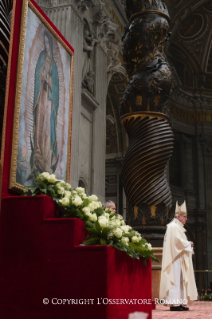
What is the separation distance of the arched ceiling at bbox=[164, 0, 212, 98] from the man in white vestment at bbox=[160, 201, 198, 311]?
18809 millimetres

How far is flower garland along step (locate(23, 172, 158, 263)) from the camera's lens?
10.5 ft

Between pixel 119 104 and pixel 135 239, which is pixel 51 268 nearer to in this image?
pixel 135 239

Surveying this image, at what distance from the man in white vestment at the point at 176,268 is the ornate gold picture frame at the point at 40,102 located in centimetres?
208

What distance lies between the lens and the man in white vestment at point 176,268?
6.04m

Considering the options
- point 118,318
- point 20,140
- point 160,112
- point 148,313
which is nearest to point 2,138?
point 20,140

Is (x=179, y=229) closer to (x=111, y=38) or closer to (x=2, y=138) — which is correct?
(x=2, y=138)

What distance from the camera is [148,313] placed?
370cm

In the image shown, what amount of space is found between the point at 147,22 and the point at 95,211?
3832 mm

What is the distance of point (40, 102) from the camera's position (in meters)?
4.16

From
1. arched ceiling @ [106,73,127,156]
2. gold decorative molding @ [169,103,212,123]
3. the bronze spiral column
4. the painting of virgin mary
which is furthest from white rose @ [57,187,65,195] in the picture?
gold decorative molding @ [169,103,212,123]

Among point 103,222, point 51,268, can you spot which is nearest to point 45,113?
point 103,222

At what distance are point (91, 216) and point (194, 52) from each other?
74.7 ft

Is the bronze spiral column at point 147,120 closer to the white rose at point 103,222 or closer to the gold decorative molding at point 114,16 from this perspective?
the white rose at point 103,222

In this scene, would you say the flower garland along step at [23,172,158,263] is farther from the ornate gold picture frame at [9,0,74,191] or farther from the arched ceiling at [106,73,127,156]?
the arched ceiling at [106,73,127,156]
